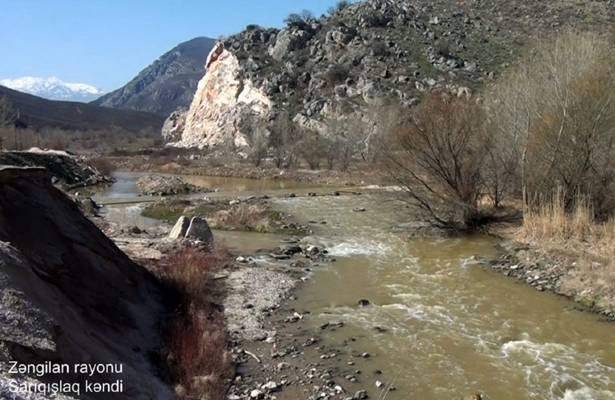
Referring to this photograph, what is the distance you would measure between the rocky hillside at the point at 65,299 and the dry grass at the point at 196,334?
39 centimetres

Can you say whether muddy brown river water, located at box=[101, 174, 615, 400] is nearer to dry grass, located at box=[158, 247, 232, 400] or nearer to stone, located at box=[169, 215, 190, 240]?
dry grass, located at box=[158, 247, 232, 400]

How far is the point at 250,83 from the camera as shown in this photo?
9581 centimetres

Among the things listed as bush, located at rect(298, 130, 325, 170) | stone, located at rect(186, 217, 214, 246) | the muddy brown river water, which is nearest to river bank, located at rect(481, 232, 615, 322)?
the muddy brown river water

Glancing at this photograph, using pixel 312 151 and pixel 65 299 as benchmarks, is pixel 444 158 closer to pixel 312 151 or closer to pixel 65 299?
pixel 65 299

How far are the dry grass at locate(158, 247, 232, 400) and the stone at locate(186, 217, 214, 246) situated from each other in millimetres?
2936

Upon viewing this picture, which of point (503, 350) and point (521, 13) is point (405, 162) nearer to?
point (503, 350)

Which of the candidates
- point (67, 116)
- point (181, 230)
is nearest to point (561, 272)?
point (181, 230)

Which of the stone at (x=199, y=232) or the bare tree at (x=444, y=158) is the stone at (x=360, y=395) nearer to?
the stone at (x=199, y=232)

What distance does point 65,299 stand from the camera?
314 inches

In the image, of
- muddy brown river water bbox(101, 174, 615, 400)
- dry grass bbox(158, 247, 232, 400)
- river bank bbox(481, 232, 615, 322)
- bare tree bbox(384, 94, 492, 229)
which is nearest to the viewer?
dry grass bbox(158, 247, 232, 400)

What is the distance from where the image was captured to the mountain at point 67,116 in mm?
145250

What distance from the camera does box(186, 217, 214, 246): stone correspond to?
1786 centimetres

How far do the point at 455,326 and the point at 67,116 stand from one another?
18426 centimetres

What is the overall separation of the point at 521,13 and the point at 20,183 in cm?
8928
